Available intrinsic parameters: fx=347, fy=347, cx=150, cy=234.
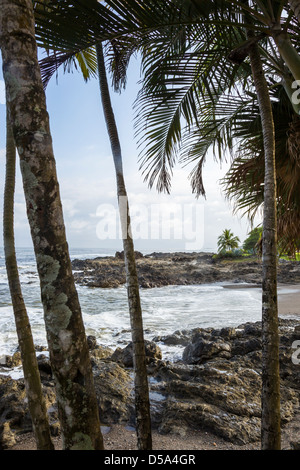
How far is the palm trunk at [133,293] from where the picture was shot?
246 cm

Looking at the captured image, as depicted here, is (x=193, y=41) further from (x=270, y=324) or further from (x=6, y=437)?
(x=6, y=437)

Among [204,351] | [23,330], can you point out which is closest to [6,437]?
[23,330]

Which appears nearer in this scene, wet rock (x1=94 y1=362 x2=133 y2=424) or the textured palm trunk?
the textured palm trunk

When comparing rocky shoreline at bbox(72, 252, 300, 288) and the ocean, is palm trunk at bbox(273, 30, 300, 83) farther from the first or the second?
rocky shoreline at bbox(72, 252, 300, 288)

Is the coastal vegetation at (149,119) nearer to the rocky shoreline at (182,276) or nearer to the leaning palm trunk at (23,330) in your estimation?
the leaning palm trunk at (23,330)

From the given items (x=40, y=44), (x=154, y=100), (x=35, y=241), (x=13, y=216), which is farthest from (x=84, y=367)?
(x=154, y=100)

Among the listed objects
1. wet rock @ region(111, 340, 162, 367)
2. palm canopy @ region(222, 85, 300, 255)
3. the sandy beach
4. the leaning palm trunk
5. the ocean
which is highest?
palm canopy @ region(222, 85, 300, 255)

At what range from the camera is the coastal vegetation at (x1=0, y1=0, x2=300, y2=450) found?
1502 mm

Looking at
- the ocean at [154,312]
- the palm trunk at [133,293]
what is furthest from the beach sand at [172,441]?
the ocean at [154,312]

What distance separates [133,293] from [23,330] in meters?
0.82

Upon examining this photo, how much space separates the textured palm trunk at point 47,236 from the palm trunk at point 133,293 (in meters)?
1.02

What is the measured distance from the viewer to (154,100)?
337cm

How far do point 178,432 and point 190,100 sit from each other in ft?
10.5

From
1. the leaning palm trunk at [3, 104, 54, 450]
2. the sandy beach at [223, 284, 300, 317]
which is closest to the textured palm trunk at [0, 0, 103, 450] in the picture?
the leaning palm trunk at [3, 104, 54, 450]
